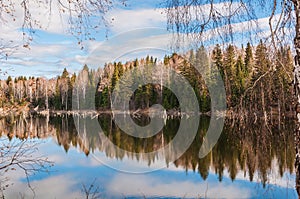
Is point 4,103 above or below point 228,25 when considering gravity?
below

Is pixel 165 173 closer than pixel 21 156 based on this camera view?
No

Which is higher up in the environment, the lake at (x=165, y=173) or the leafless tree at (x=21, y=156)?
the leafless tree at (x=21, y=156)

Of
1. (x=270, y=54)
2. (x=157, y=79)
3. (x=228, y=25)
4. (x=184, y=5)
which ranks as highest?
(x=157, y=79)

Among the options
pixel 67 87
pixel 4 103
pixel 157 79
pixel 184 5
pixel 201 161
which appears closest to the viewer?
pixel 184 5

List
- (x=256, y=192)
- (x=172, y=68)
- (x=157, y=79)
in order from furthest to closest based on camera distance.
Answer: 1. (x=157, y=79)
2. (x=172, y=68)
3. (x=256, y=192)

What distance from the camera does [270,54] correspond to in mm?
2314

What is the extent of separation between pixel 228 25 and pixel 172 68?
2744 cm

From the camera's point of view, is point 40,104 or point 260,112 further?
point 40,104

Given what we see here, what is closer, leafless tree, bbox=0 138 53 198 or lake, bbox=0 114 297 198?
leafless tree, bbox=0 138 53 198

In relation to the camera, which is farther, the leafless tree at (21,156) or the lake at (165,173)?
the lake at (165,173)

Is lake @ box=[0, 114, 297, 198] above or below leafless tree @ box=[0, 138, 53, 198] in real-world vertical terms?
below

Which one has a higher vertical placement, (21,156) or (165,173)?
(21,156)

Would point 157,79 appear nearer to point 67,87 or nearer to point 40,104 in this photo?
point 67,87

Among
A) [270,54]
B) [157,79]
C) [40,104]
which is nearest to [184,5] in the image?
[270,54]
